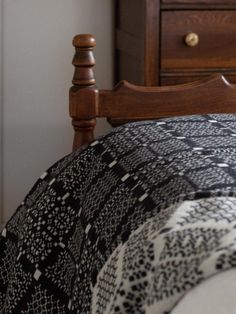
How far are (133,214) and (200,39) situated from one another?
1.20m

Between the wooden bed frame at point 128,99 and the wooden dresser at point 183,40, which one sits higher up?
the wooden dresser at point 183,40

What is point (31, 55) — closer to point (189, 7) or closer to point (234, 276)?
point (189, 7)

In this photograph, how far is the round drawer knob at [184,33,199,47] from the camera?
2164 millimetres

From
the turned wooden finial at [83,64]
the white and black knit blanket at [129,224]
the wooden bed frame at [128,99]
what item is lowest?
the white and black knit blanket at [129,224]

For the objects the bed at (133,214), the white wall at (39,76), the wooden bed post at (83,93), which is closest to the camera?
the bed at (133,214)

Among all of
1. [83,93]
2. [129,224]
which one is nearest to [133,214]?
[129,224]

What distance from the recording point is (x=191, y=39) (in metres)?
2.17

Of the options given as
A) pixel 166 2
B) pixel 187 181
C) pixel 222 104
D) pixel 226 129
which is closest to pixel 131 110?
pixel 222 104

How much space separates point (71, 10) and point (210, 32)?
0.51 meters

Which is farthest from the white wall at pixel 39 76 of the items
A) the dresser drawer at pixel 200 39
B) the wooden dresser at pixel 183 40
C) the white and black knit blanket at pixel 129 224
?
the white and black knit blanket at pixel 129 224

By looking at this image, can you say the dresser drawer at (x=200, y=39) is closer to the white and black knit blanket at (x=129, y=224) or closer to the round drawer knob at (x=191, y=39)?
the round drawer knob at (x=191, y=39)

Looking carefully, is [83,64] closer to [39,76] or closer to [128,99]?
[128,99]

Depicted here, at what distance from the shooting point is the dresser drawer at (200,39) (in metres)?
2.16

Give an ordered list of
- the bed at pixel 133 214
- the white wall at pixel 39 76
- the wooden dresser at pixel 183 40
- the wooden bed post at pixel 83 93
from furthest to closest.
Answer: the white wall at pixel 39 76 < the wooden dresser at pixel 183 40 < the wooden bed post at pixel 83 93 < the bed at pixel 133 214
